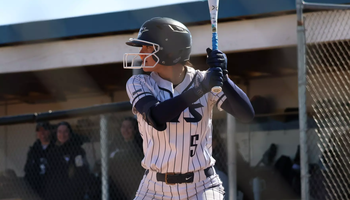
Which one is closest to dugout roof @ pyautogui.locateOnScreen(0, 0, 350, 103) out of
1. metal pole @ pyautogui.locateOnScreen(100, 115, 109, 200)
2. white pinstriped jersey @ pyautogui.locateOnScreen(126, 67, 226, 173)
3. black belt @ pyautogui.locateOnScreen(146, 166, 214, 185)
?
metal pole @ pyautogui.locateOnScreen(100, 115, 109, 200)

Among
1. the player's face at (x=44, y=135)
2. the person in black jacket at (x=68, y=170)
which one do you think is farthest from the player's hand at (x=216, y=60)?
the player's face at (x=44, y=135)

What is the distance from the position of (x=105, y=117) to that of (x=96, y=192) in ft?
2.77

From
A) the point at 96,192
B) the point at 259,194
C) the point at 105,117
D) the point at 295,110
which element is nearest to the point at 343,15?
the point at 295,110

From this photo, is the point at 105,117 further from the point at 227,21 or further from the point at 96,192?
the point at 227,21

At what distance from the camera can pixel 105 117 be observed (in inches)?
207

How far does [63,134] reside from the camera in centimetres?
564

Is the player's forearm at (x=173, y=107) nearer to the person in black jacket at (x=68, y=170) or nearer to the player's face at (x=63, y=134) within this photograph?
the person in black jacket at (x=68, y=170)

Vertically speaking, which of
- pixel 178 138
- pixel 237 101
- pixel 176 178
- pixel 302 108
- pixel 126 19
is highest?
pixel 126 19

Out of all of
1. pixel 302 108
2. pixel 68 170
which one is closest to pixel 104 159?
pixel 68 170

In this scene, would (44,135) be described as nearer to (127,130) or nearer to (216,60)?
(127,130)

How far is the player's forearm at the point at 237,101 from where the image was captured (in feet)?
9.02

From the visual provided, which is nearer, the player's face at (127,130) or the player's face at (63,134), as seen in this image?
the player's face at (127,130)

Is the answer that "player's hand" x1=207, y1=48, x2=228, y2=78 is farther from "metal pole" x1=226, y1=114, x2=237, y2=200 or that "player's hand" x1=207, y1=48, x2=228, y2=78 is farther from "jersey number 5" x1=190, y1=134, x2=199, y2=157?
"metal pole" x1=226, y1=114, x2=237, y2=200

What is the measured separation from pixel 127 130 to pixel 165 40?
2.41 m
